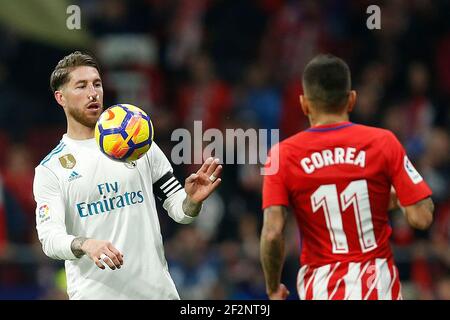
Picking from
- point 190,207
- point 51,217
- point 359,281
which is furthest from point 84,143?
point 359,281

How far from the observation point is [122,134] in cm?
591

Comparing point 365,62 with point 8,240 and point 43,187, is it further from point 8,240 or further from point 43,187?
point 43,187

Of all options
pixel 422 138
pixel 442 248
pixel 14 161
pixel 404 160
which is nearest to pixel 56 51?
pixel 14 161

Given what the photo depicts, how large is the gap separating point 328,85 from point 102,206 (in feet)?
4.87

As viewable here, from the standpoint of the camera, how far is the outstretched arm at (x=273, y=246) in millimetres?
5898

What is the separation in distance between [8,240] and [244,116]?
318 cm

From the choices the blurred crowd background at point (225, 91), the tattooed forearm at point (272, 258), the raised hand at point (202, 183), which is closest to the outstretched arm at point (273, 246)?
the tattooed forearm at point (272, 258)

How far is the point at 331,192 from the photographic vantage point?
5.84 metres

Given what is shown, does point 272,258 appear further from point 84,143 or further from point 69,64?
point 69,64

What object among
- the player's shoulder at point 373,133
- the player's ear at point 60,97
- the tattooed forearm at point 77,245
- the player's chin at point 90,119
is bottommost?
the tattooed forearm at point 77,245

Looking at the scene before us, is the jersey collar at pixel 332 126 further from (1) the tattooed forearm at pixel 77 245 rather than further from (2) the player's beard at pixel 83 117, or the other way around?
(1) the tattooed forearm at pixel 77 245

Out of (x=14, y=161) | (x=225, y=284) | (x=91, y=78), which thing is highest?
(x=91, y=78)

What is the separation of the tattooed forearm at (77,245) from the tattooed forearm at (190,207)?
0.70 meters

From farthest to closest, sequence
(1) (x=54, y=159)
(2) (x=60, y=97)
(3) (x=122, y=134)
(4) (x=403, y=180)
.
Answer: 1. (2) (x=60, y=97)
2. (1) (x=54, y=159)
3. (3) (x=122, y=134)
4. (4) (x=403, y=180)
